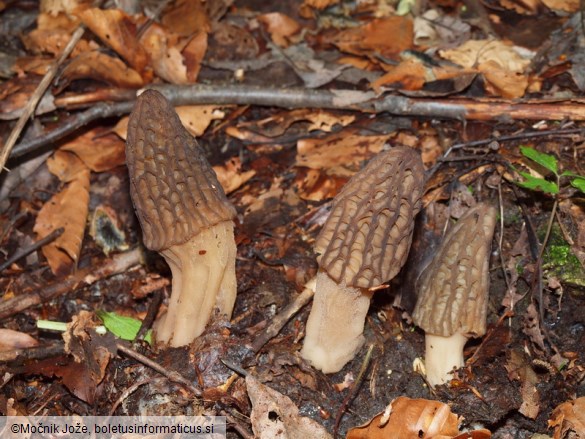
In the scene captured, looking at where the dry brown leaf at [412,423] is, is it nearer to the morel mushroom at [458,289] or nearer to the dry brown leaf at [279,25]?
the morel mushroom at [458,289]

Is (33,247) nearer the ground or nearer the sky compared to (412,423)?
nearer the sky

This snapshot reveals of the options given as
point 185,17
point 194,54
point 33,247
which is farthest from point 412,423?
point 185,17

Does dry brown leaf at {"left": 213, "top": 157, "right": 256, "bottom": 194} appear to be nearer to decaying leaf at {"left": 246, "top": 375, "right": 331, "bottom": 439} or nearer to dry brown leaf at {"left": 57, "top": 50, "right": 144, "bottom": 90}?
dry brown leaf at {"left": 57, "top": 50, "right": 144, "bottom": 90}

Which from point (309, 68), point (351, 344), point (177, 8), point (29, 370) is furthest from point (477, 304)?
point (177, 8)

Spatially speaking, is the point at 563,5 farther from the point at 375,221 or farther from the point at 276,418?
the point at 276,418

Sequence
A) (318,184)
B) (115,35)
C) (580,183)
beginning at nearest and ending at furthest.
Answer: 1. (580,183)
2. (318,184)
3. (115,35)

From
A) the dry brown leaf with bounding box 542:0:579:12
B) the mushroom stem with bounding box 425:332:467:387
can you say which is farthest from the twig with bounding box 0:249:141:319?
the dry brown leaf with bounding box 542:0:579:12

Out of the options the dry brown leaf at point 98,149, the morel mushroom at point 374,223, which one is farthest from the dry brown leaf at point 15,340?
the morel mushroom at point 374,223
